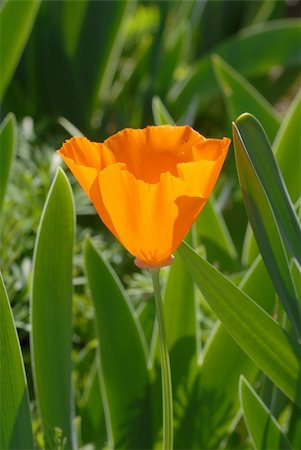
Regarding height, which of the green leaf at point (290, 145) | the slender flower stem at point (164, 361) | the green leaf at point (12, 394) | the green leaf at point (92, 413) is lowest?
the green leaf at point (92, 413)

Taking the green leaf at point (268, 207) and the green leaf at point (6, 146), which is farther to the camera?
the green leaf at point (6, 146)

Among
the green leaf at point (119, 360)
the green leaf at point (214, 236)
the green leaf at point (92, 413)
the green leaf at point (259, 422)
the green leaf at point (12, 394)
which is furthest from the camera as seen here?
the green leaf at point (214, 236)

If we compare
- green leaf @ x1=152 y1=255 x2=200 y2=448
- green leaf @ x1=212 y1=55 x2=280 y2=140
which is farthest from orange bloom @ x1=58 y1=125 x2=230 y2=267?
green leaf @ x1=212 y1=55 x2=280 y2=140

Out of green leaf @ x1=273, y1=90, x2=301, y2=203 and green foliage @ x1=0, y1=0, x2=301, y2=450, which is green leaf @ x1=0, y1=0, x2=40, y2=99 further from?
green leaf @ x1=273, y1=90, x2=301, y2=203

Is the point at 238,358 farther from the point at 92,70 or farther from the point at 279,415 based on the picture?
the point at 92,70

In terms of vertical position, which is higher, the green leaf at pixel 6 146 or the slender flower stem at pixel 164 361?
the green leaf at pixel 6 146

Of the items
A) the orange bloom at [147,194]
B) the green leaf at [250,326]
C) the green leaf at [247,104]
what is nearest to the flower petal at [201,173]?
the orange bloom at [147,194]

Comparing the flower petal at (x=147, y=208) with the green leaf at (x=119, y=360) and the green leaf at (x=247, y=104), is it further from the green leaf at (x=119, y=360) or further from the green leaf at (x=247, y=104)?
the green leaf at (x=247, y=104)

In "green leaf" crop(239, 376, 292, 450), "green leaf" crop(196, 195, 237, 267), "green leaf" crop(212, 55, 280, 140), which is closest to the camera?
"green leaf" crop(239, 376, 292, 450)
